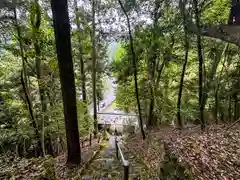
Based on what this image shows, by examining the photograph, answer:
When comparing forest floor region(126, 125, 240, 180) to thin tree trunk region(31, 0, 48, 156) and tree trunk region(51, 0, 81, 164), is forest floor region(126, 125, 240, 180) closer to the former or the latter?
tree trunk region(51, 0, 81, 164)

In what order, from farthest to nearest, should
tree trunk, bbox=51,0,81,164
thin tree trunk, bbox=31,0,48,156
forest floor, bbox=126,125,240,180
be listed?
thin tree trunk, bbox=31,0,48,156 → tree trunk, bbox=51,0,81,164 → forest floor, bbox=126,125,240,180

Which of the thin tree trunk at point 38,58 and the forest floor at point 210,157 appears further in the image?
the thin tree trunk at point 38,58

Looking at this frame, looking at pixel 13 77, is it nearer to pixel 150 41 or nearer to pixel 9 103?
pixel 9 103

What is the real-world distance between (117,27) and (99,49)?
14.5 ft

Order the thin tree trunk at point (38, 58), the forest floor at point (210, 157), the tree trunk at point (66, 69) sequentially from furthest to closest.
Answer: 1. the thin tree trunk at point (38, 58)
2. the tree trunk at point (66, 69)
3. the forest floor at point (210, 157)

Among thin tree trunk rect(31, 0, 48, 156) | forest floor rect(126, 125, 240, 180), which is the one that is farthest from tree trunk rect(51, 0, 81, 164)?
thin tree trunk rect(31, 0, 48, 156)

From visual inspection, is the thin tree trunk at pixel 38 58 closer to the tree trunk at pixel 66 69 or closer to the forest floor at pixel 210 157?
the tree trunk at pixel 66 69

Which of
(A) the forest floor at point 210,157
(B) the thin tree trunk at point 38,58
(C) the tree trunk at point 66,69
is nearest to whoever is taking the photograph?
(A) the forest floor at point 210,157

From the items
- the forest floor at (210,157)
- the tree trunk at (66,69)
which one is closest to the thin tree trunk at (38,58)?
the tree trunk at (66,69)

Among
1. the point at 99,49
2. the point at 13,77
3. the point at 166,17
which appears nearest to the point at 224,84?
the point at 166,17

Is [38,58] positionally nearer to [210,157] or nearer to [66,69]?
[66,69]

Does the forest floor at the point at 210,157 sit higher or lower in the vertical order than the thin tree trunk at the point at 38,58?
Result: lower

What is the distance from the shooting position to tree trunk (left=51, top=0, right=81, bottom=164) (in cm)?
599

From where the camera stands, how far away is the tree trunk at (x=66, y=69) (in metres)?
5.99
